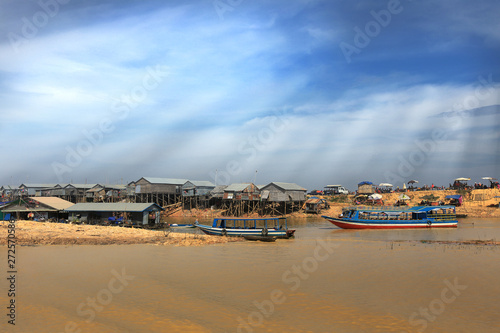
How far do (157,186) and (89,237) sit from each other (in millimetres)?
32169

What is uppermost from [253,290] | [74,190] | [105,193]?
[74,190]

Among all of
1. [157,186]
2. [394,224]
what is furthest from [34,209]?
[394,224]

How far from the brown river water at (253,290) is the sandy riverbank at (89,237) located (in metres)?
2.22

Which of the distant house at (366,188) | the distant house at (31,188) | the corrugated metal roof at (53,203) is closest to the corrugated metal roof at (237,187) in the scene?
the corrugated metal roof at (53,203)

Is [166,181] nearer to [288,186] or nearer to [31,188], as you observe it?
[288,186]

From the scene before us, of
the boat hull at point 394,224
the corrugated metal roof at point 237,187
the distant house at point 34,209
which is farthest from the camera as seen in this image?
the corrugated metal roof at point 237,187

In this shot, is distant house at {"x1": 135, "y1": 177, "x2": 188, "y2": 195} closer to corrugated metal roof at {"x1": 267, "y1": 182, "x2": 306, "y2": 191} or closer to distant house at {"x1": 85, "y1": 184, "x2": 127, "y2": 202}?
distant house at {"x1": 85, "y1": 184, "x2": 127, "y2": 202}

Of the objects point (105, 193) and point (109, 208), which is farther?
point (105, 193)

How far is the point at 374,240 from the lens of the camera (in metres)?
29.7

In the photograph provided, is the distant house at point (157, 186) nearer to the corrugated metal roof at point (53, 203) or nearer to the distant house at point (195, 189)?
the distant house at point (195, 189)

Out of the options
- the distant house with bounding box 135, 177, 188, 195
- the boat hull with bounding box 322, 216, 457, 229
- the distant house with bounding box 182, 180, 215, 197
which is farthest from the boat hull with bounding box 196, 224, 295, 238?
the distant house with bounding box 182, 180, 215, 197

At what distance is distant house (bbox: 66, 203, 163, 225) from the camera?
132 feet

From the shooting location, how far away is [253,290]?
14.3 m

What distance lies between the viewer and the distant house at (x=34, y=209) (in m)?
41.8
